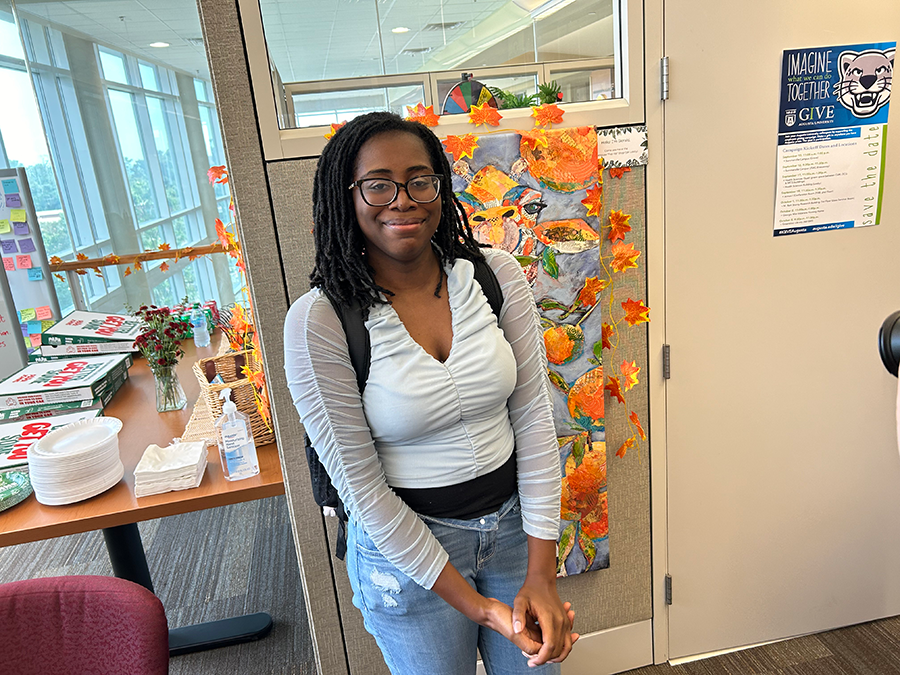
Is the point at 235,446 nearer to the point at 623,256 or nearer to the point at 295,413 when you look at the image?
the point at 295,413

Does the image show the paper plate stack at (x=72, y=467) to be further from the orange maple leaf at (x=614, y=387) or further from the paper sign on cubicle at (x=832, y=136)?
the paper sign on cubicle at (x=832, y=136)

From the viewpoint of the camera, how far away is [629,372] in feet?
5.75

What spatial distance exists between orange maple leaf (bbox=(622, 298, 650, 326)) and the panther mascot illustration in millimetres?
741

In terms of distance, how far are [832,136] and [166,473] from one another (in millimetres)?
1961

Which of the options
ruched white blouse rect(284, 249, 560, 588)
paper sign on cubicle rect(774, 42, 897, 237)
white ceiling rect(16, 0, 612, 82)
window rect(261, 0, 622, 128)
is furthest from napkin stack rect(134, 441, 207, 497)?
paper sign on cubicle rect(774, 42, 897, 237)

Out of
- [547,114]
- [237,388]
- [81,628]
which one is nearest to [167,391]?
[237,388]

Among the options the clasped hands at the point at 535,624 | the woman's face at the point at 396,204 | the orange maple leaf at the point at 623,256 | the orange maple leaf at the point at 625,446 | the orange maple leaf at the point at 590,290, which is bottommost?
the orange maple leaf at the point at 625,446

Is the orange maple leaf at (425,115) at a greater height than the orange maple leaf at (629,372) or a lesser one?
greater

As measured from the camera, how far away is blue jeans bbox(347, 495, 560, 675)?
1.12 meters

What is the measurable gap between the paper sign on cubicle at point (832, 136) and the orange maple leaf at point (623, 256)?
0.42 m

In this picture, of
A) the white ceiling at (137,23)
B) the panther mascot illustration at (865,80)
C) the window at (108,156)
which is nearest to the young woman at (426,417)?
the panther mascot illustration at (865,80)

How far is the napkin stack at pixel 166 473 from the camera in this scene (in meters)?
1.62

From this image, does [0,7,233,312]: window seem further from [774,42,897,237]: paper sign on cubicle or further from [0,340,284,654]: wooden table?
[774,42,897,237]: paper sign on cubicle

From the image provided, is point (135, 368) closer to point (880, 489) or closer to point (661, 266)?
point (661, 266)
